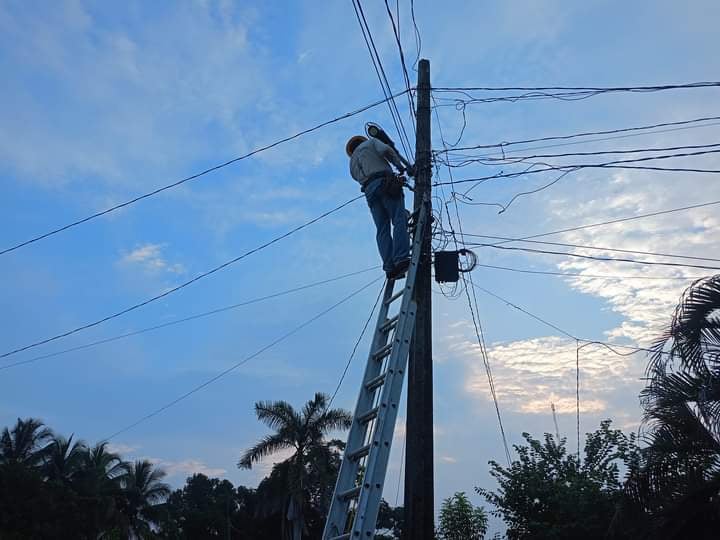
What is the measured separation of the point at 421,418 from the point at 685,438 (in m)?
3.84

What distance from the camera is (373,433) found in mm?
A: 4680

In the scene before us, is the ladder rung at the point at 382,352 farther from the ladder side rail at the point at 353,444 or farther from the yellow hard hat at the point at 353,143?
the yellow hard hat at the point at 353,143

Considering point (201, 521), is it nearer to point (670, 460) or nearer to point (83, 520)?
point (83, 520)

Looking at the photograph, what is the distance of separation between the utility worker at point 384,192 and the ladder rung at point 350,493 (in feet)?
8.32

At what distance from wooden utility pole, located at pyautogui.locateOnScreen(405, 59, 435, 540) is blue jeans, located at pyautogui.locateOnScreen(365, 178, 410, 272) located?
46 cm

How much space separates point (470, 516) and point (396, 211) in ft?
50.5

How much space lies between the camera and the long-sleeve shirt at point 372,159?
24.1ft

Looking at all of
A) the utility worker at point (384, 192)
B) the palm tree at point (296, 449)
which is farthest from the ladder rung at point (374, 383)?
the palm tree at point (296, 449)

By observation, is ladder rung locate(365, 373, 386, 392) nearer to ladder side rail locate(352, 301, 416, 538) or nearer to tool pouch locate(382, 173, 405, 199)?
ladder side rail locate(352, 301, 416, 538)

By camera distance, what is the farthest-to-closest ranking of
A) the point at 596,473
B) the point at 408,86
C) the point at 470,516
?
the point at 470,516, the point at 596,473, the point at 408,86

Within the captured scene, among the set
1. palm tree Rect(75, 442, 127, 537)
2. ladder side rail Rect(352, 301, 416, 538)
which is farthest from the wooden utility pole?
palm tree Rect(75, 442, 127, 537)

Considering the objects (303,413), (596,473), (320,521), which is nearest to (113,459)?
(320,521)

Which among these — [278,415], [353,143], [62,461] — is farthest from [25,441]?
[353,143]

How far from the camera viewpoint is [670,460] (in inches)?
343
